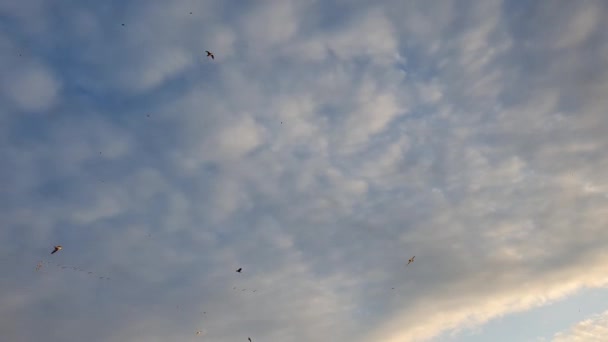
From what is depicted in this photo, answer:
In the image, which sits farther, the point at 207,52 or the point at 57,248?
the point at 57,248

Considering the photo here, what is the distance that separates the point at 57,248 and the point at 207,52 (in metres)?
64.5

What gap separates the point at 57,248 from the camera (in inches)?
3553

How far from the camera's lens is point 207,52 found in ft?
245

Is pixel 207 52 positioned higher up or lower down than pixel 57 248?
higher up
